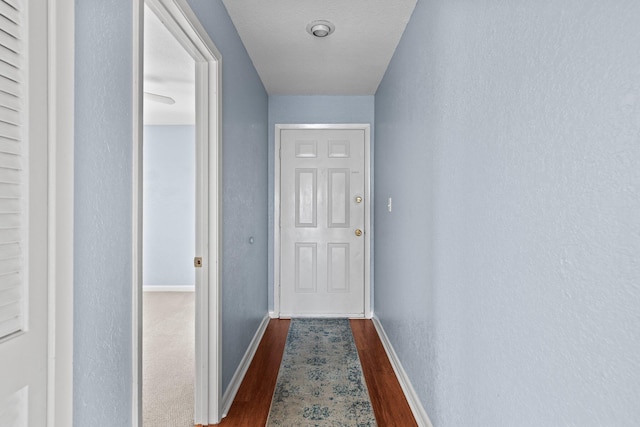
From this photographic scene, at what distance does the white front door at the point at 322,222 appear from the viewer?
3750mm

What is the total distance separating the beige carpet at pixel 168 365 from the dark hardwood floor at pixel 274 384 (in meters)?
0.30

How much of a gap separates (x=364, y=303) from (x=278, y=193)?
1441mm

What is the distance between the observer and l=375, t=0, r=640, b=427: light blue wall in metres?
0.69

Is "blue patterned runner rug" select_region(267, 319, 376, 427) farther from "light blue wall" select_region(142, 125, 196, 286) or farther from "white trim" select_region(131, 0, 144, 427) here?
"light blue wall" select_region(142, 125, 196, 286)

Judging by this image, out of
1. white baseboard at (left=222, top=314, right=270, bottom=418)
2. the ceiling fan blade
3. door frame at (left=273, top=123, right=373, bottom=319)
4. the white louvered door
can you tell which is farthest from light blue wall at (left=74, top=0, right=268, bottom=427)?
the ceiling fan blade

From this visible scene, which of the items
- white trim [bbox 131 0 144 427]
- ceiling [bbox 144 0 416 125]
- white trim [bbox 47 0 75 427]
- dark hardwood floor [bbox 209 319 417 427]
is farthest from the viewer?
ceiling [bbox 144 0 416 125]

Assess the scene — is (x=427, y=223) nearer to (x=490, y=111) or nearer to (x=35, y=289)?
(x=490, y=111)

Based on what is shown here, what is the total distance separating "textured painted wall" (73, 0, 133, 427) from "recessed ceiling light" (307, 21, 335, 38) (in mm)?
1428

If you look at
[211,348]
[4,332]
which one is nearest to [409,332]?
[211,348]

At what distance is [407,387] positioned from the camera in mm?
2221

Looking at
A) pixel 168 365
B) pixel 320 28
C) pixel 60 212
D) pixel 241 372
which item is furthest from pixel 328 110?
pixel 60 212

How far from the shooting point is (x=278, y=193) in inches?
147

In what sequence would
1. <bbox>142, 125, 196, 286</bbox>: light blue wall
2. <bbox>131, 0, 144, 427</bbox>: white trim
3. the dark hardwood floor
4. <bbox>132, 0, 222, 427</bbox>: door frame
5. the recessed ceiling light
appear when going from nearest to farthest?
<bbox>131, 0, 144, 427</bbox>: white trim
<bbox>132, 0, 222, 427</bbox>: door frame
the dark hardwood floor
the recessed ceiling light
<bbox>142, 125, 196, 286</bbox>: light blue wall

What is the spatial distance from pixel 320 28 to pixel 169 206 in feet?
12.1
